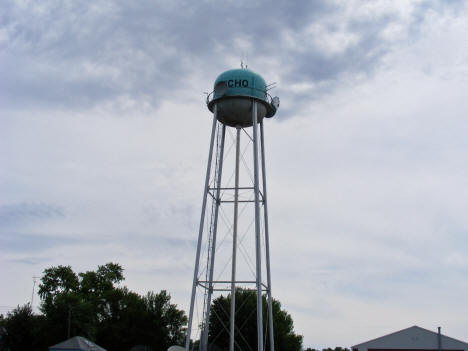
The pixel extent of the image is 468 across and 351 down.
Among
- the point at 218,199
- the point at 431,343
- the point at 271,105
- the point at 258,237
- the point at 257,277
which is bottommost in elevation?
the point at 431,343

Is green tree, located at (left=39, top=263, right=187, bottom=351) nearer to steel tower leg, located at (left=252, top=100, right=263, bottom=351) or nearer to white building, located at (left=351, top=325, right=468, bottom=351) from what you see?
white building, located at (left=351, top=325, right=468, bottom=351)

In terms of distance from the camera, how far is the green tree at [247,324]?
133ft

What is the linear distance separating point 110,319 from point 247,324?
41.5ft

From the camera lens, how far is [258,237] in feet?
71.1

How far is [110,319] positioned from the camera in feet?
150

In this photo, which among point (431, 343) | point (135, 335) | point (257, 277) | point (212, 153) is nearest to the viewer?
point (257, 277)

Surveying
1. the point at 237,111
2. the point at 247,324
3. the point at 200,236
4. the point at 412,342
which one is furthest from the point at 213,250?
the point at 247,324

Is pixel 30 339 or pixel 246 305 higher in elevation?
pixel 246 305

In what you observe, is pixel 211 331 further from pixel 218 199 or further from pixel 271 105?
pixel 271 105

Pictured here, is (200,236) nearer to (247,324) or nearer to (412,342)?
(412,342)

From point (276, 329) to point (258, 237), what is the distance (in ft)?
74.3

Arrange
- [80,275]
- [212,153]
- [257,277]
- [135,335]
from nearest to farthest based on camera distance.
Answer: [257,277], [212,153], [135,335], [80,275]

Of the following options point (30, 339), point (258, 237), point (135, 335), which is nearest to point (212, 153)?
point (258, 237)

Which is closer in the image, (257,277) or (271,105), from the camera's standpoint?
(257,277)
